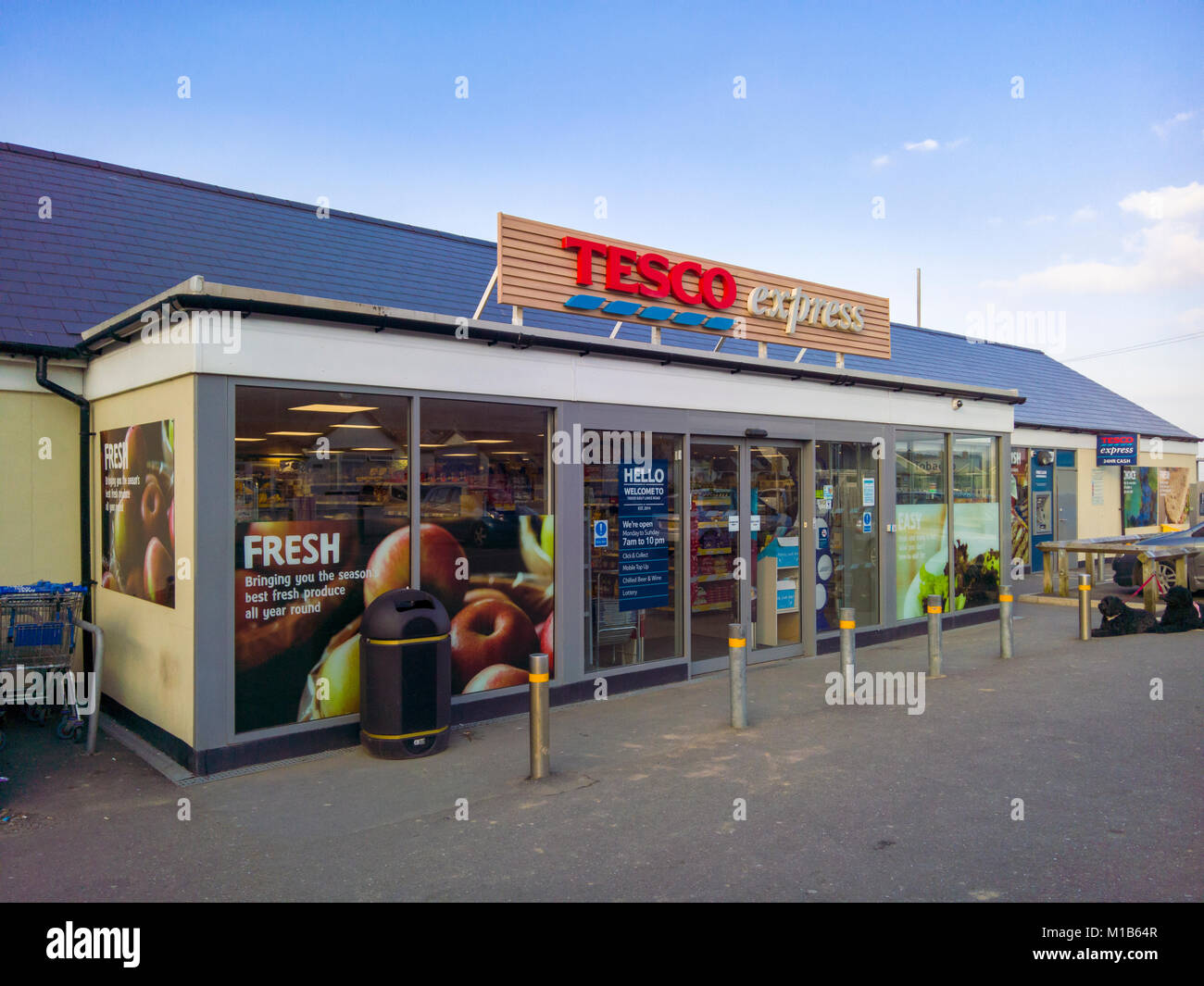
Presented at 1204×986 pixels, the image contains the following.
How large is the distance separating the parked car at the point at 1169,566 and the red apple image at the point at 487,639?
10985mm

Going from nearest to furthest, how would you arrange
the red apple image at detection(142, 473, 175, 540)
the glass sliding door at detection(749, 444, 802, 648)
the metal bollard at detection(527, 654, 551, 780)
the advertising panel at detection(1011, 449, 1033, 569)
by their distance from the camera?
1. the metal bollard at detection(527, 654, 551, 780)
2. the red apple image at detection(142, 473, 175, 540)
3. the glass sliding door at detection(749, 444, 802, 648)
4. the advertising panel at detection(1011, 449, 1033, 569)

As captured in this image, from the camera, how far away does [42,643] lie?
25.3 ft

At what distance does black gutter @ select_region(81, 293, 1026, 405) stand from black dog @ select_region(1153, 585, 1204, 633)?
4.30m

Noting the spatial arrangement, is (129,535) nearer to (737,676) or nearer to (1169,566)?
(737,676)

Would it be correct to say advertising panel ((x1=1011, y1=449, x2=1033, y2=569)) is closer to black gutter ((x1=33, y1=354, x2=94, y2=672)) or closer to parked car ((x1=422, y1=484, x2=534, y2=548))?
parked car ((x1=422, y1=484, x2=534, y2=548))

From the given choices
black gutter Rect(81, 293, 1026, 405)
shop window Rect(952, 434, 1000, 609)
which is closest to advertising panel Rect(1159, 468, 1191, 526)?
shop window Rect(952, 434, 1000, 609)

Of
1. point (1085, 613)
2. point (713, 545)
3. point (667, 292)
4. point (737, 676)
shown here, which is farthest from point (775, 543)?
point (1085, 613)

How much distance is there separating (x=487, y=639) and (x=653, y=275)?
4381mm

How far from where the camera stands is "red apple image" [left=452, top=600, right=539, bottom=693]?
8008 millimetres

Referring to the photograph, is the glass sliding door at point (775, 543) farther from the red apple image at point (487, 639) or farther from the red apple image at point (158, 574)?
the red apple image at point (158, 574)

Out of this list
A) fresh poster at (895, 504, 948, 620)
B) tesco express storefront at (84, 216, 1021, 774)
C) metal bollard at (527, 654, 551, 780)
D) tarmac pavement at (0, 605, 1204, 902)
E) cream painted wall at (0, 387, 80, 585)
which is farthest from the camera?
fresh poster at (895, 504, 948, 620)
